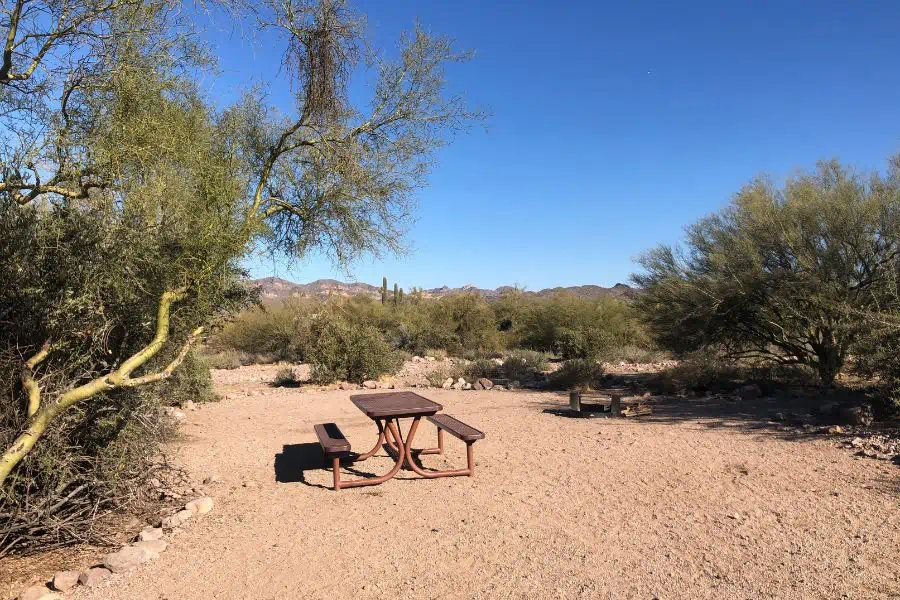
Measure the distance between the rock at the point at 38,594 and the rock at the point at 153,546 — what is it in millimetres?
703

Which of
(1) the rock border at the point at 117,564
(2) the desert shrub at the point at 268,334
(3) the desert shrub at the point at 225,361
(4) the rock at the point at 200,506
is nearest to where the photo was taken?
(1) the rock border at the point at 117,564

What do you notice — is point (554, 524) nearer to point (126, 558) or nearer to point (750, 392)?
point (126, 558)

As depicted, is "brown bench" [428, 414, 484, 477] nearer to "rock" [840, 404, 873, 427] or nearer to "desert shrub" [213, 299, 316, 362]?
"rock" [840, 404, 873, 427]

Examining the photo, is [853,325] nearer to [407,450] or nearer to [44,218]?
[407,450]

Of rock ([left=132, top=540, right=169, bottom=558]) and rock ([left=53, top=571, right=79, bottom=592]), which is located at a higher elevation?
rock ([left=132, top=540, right=169, bottom=558])

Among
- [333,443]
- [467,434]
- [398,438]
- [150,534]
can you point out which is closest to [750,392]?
[467,434]

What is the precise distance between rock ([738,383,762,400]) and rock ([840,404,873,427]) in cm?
311

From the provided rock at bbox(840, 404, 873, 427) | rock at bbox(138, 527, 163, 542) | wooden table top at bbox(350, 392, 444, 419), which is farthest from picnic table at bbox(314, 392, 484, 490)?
rock at bbox(840, 404, 873, 427)

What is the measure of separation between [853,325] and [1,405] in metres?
10.2

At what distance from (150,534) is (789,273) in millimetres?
10638

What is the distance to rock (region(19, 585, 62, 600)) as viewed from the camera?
152 inches

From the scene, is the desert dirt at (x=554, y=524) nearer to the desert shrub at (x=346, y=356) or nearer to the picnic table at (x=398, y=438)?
the picnic table at (x=398, y=438)

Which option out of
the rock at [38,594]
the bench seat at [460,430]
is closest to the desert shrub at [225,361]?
the bench seat at [460,430]

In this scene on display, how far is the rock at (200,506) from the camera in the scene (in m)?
5.68
